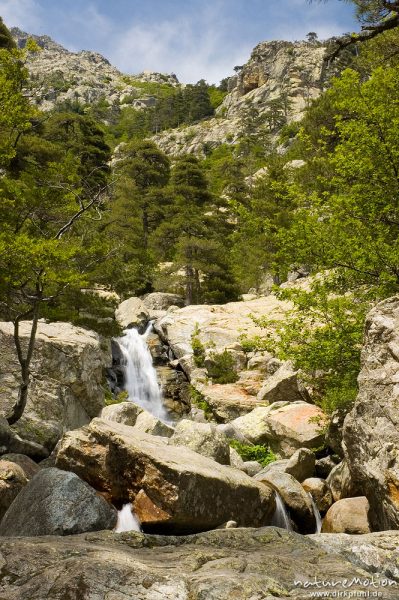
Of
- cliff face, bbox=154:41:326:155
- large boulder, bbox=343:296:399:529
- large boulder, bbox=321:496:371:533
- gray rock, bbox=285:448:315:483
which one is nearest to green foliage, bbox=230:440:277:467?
gray rock, bbox=285:448:315:483

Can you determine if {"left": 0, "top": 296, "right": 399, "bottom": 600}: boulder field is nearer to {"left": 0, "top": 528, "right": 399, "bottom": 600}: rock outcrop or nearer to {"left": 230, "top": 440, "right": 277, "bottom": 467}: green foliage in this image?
{"left": 0, "top": 528, "right": 399, "bottom": 600}: rock outcrop

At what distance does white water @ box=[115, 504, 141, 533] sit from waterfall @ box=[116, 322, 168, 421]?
14.7m

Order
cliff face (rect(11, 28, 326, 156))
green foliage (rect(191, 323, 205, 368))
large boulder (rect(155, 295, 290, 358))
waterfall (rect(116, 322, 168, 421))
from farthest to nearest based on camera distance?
cliff face (rect(11, 28, 326, 156))
large boulder (rect(155, 295, 290, 358))
green foliage (rect(191, 323, 205, 368))
waterfall (rect(116, 322, 168, 421))

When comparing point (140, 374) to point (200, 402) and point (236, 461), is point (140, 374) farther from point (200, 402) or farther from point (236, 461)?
point (236, 461)

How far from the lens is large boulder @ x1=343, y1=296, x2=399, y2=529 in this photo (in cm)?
816

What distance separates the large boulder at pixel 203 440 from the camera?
12.1 metres

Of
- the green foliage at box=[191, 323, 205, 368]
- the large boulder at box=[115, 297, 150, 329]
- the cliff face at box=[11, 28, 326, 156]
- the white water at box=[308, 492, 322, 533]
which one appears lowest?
the white water at box=[308, 492, 322, 533]

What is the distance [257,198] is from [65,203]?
29149 mm

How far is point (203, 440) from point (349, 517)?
13.1 feet

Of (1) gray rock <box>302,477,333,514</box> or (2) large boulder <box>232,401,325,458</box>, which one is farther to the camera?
(2) large boulder <box>232,401,325,458</box>

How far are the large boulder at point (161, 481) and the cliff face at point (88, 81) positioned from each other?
135088mm

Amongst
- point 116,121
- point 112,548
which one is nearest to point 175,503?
point 112,548

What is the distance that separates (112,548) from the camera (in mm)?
5812

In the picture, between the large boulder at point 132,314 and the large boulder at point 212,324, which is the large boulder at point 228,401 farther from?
the large boulder at point 132,314
